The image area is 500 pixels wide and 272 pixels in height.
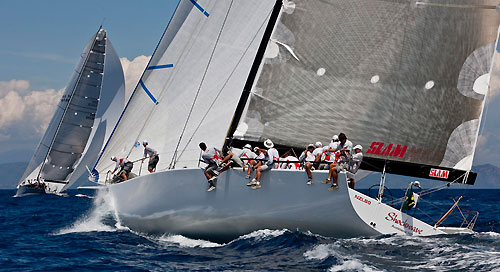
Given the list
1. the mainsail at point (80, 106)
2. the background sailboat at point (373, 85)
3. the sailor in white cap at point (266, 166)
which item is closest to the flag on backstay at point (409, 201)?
the background sailboat at point (373, 85)

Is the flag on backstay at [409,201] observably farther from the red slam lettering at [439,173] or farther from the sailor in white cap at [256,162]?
the sailor in white cap at [256,162]

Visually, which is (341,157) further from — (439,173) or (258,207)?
(439,173)

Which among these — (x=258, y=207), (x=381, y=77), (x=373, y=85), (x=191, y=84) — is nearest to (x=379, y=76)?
(x=381, y=77)

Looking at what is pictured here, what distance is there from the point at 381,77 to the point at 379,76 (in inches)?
1.9

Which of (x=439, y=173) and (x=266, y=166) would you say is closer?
(x=266, y=166)

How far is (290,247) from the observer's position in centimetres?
1098

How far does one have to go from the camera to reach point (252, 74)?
13.6m

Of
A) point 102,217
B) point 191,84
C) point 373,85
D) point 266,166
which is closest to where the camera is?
point 266,166

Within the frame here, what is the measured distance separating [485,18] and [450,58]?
1.11 meters

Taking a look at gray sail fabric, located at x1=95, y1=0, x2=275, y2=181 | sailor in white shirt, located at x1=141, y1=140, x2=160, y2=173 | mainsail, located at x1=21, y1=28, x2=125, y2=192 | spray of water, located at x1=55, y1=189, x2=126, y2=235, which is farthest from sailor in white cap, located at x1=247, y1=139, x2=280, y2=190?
mainsail, located at x1=21, y1=28, x2=125, y2=192

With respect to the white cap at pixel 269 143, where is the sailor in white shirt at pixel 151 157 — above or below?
below

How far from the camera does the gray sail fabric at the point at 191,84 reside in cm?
1437

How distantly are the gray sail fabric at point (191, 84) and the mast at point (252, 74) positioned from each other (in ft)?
1.05

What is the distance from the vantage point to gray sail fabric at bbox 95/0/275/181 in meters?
14.4
